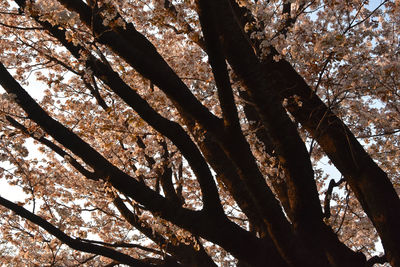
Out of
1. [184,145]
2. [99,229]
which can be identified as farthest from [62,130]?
[99,229]

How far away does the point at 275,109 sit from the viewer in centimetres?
380

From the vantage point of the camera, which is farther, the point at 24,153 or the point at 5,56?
the point at 5,56

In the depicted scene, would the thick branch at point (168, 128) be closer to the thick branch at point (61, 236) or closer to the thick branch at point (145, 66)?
the thick branch at point (145, 66)

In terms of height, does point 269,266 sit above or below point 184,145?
below

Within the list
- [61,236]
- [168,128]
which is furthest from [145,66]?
[61,236]

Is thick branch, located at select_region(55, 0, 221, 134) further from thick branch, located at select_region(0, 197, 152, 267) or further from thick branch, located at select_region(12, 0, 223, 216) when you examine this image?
thick branch, located at select_region(0, 197, 152, 267)

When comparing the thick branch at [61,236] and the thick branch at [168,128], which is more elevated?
the thick branch at [168,128]

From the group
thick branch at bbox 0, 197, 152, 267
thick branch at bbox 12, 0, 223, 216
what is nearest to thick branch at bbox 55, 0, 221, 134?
thick branch at bbox 12, 0, 223, 216

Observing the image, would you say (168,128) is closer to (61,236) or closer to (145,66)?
(145,66)

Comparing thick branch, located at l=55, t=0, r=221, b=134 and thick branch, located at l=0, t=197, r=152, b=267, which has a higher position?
thick branch, located at l=55, t=0, r=221, b=134

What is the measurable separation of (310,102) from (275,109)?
1.09 m

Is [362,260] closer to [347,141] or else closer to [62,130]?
[347,141]

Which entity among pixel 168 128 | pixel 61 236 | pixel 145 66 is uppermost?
pixel 145 66

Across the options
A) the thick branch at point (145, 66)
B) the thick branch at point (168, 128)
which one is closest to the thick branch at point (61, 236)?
the thick branch at point (168, 128)
